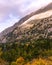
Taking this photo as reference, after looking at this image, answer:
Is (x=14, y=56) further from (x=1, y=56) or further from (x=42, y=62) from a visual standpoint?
(x=42, y=62)

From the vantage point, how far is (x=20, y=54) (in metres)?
196

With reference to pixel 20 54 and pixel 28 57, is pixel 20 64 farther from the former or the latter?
pixel 20 54

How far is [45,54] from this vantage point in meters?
176

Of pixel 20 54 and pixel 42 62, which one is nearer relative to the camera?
pixel 42 62

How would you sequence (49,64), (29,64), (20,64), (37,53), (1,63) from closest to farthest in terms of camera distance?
(49,64) < (29,64) < (20,64) < (1,63) < (37,53)

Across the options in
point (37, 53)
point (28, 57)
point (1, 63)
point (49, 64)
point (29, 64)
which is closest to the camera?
point (49, 64)

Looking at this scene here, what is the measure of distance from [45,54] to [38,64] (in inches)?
1835

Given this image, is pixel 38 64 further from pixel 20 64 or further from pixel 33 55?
pixel 33 55

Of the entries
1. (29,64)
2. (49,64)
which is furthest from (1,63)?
(49,64)

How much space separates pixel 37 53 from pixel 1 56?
30.7 metres

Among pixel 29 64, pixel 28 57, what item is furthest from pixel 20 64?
pixel 28 57

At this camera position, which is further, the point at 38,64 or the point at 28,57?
the point at 28,57

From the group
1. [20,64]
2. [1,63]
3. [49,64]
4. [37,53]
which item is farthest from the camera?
[37,53]

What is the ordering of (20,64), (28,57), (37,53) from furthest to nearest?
1. (37,53)
2. (28,57)
3. (20,64)
